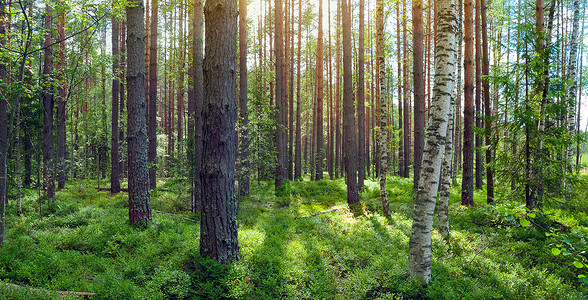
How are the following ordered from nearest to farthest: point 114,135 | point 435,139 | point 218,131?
point 435,139 → point 218,131 → point 114,135

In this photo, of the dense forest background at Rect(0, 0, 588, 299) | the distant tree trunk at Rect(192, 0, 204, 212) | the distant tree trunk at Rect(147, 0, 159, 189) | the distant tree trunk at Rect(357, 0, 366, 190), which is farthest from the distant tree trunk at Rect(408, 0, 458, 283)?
the distant tree trunk at Rect(147, 0, 159, 189)

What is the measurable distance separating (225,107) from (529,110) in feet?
26.8

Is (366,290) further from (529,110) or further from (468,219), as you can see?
(529,110)

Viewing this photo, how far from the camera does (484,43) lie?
1069 cm

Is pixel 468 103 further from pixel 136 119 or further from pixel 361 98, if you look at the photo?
pixel 136 119

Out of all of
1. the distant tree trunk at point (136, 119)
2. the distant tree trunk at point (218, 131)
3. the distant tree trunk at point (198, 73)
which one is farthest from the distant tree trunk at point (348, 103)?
the distant tree trunk at point (136, 119)

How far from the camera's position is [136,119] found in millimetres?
7609

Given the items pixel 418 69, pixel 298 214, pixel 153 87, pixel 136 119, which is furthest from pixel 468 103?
pixel 153 87

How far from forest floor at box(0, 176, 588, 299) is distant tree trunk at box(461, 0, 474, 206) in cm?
174

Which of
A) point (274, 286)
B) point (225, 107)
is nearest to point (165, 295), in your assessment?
point (274, 286)

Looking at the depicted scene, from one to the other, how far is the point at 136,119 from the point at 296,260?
5.29m

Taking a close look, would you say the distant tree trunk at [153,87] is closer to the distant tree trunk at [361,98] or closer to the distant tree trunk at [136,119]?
the distant tree trunk at [136,119]

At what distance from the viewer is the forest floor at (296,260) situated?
4723 mm

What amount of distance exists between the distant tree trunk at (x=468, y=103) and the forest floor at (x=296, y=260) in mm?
1740
